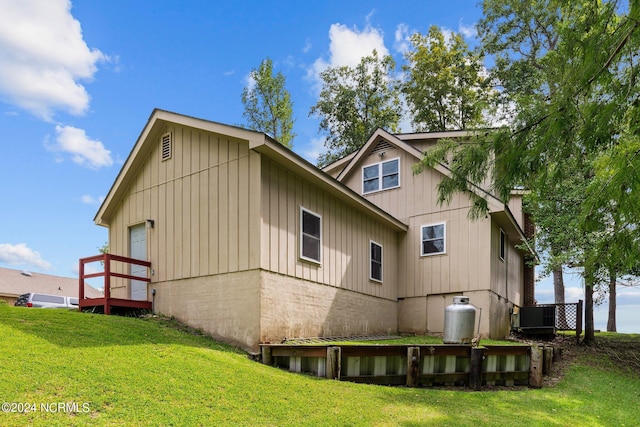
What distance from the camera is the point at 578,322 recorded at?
1548 cm

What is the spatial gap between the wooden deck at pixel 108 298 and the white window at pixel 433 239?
799cm

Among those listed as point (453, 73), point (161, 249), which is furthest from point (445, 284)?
point (453, 73)

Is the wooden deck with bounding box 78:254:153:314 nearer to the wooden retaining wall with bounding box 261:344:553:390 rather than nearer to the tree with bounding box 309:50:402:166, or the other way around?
the wooden retaining wall with bounding box 261:344:553:390

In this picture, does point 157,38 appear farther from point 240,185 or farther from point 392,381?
point 392,381

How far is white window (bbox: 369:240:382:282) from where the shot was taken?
41.9ft

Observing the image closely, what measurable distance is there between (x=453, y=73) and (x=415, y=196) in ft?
53.2

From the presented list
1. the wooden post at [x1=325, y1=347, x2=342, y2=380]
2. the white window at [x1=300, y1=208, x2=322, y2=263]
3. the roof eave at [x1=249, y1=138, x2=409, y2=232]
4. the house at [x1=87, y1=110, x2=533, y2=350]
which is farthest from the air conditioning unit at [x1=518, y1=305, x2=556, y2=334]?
the wooden post at [x1=325, y1=347, x2=342, y2=380]

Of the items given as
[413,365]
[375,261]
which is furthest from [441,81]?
[413,365]

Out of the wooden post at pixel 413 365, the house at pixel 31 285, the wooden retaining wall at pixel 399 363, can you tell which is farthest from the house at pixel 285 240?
the house at pixel 31 285

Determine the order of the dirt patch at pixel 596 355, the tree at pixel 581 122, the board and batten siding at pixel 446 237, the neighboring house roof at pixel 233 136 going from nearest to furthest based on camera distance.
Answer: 1. the tree at pixel 581 122
2. the neighboring house roof at pixel 233 136
3. the dirt patch at pixel 596 355
4. the board and batten siding at pixel 446 237

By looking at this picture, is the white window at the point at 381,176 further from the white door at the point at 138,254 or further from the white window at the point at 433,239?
the white door at the point at 138,254

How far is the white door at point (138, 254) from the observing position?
36.2 feet

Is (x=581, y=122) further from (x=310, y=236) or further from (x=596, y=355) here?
(x=596, y=355)

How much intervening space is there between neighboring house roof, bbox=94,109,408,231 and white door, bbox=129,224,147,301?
1121 mm
